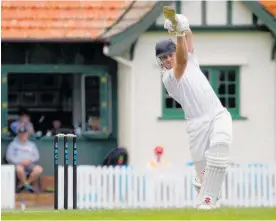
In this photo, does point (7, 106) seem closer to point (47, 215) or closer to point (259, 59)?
point (259, 59)

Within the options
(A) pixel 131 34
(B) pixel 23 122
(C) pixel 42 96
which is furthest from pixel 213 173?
(C) pixel 42 96

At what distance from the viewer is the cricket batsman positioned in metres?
16.2

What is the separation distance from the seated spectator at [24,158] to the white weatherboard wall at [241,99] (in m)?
1.83

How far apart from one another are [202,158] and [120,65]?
13.6m

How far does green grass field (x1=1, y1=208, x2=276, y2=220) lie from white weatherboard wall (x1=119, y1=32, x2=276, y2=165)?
12.5 m

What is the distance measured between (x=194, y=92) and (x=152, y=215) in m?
1.52

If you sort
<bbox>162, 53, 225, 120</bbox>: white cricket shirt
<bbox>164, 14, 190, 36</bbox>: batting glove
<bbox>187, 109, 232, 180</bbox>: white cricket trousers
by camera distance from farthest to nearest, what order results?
<bbox>162, 53, 225, 120</bbox>: white cricket shirt, <bbox>187, 109, 232, 180</bbox>: white cricket trousers, <bbox>164, 14, 190, 36</bbox>: batting glove

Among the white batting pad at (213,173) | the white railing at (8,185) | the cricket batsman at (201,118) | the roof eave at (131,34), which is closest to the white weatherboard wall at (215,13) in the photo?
the roof eave at (131,34)

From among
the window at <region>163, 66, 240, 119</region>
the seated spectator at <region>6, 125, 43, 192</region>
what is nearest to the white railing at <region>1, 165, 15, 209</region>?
the seated spectator at <region>6, 125, 43, 192</region>

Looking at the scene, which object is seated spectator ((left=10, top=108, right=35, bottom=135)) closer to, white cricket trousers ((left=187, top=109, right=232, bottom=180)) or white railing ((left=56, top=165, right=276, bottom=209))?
white railing ((left=56, top=165, right=276, bottom=209))

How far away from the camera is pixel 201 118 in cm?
1638

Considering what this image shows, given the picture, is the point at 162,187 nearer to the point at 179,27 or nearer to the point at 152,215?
the point at 179,27

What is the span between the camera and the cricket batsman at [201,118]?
1616 centimetres

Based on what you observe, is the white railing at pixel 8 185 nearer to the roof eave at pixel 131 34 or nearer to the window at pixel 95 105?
the window at pixel 95 105
